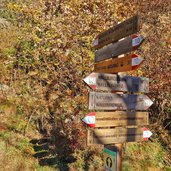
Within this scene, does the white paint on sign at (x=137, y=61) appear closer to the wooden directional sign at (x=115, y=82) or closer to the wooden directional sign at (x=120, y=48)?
the wooden directional sign at (x=120, y=48)

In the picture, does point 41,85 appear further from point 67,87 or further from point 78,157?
point 78,157

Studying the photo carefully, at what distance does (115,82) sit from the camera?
13.2 feet

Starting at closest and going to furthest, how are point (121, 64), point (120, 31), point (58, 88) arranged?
point (121, 64) → point (120, 31) → point (58, 88)

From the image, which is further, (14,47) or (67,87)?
(14,47)

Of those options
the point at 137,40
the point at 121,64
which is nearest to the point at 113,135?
the point at 121,64

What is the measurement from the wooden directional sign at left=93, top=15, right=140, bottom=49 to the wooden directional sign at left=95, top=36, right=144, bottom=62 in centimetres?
10

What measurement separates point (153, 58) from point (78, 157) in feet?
15.8

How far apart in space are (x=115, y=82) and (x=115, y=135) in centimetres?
90

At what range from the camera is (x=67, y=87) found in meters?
7.66

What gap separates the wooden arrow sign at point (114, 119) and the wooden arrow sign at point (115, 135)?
9cm

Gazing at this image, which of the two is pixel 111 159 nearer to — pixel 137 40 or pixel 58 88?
pixel 137 40

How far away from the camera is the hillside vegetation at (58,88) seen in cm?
589

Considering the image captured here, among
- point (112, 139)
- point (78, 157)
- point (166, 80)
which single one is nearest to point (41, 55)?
point (78, 157)

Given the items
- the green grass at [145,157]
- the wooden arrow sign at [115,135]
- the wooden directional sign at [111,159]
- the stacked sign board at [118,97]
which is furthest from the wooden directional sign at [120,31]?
the green grass at [145,157]
